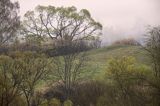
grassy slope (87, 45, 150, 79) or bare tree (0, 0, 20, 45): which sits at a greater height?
bare tree (0, 0, 20, 45)

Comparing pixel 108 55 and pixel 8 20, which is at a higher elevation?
pixel 8 20

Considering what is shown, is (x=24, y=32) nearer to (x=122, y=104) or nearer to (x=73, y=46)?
(x=73, y=46)

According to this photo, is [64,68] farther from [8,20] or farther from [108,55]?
[108,55]

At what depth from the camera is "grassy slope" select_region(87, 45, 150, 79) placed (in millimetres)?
48022

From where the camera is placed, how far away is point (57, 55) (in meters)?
44.0

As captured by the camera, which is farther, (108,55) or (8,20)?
(108,55)

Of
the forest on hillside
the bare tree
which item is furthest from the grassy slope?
the bare tree

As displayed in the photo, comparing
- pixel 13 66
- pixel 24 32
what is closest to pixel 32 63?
pixel 13 66

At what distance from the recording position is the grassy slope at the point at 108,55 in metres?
48.0

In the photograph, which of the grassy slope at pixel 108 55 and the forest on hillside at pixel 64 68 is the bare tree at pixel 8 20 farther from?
the grassy slope at pixel 108 55

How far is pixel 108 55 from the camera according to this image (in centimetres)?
5809

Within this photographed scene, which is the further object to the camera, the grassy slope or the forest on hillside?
the grassy slope

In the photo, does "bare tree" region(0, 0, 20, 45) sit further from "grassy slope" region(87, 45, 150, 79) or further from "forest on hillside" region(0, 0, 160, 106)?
"grassy slope" region(87, 45, 150, 79)

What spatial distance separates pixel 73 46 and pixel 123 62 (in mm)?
5243
